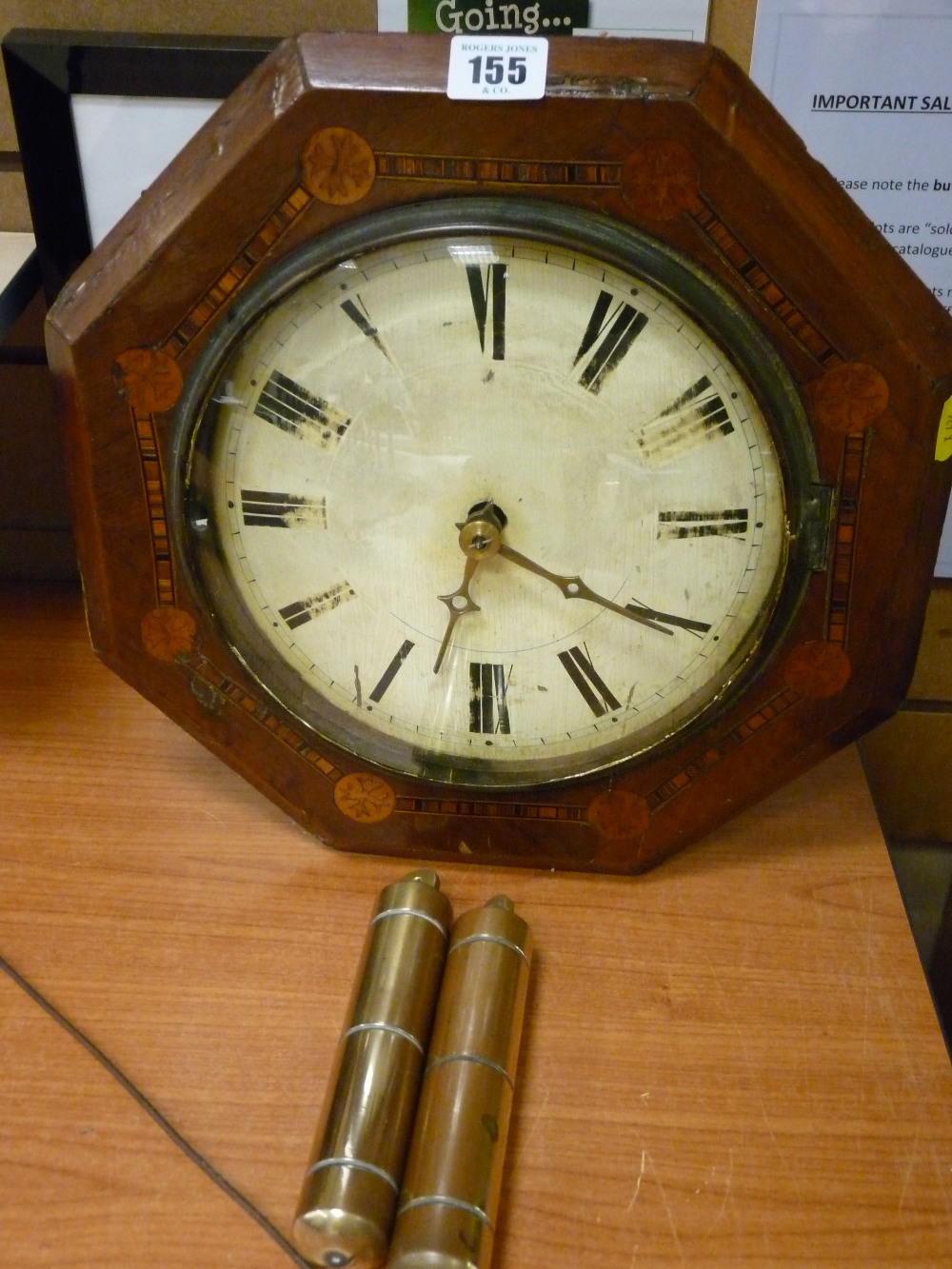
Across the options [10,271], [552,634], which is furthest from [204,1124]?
[10,271]

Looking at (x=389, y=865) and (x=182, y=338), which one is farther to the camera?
(x=389, y=865)

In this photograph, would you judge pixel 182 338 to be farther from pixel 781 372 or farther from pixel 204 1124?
pixel 204 1124

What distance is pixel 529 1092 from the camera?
28.2 inches

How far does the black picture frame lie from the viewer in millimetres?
871

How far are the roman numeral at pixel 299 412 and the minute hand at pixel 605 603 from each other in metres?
0.13

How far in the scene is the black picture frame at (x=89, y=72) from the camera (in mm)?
871

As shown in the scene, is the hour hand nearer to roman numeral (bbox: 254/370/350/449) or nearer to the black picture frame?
roman numeral (bbox: 254/370/350/449)

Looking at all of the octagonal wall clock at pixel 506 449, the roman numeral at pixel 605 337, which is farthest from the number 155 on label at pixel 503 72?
the roman numeral at pixel 605 337

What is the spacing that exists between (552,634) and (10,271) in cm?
54

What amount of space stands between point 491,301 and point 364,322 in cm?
8

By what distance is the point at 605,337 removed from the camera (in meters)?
0.68

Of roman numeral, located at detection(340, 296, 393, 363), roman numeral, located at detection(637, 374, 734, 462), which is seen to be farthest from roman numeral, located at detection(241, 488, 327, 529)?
roman numeral, located at detection(637, 374, 734, 462)

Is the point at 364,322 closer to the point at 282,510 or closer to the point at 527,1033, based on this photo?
the point at 282,510

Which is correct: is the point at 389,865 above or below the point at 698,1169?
above
